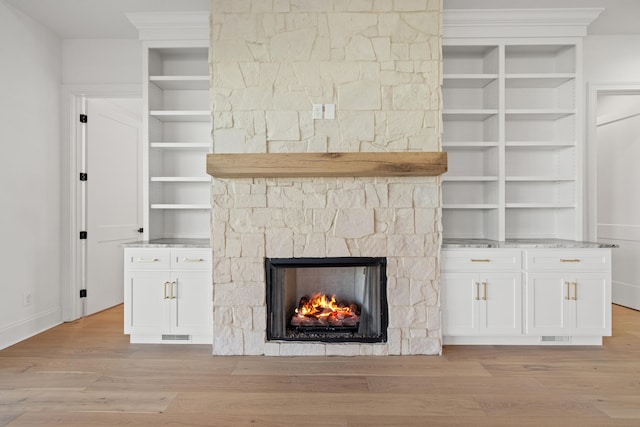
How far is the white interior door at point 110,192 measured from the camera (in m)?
4.45

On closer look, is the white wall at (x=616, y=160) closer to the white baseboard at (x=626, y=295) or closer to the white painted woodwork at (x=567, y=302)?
the white baseboard at (x=626, y=295)

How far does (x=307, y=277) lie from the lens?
347cm

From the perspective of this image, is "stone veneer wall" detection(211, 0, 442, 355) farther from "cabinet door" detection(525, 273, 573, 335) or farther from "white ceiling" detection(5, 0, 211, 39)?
"cabinet door" detection(525, 273, 573, 335)

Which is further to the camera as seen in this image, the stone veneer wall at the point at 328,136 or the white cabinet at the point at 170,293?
the white cabinet at the point at 170,293

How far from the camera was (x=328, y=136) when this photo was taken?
10.4 feet

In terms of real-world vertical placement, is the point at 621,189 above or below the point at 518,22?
below

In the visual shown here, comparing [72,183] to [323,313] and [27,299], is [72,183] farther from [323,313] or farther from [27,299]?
[323,313]

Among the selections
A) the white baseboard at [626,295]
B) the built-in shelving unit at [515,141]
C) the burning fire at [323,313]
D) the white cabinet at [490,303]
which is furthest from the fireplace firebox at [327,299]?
the white baseboard at [626,295]

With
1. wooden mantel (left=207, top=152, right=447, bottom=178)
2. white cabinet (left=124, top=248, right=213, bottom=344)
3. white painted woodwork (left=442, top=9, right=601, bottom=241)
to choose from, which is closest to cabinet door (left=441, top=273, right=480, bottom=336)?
white painted woodwork (left=442, top=9, right=601, bottom=241)

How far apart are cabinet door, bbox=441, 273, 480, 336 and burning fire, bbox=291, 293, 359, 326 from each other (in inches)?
28.8

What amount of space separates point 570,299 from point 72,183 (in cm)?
476

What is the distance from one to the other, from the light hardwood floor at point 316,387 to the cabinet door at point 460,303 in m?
0.17

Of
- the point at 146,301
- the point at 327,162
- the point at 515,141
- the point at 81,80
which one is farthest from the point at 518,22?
the point at 81,80

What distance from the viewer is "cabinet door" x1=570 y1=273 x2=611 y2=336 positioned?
10.8ft
